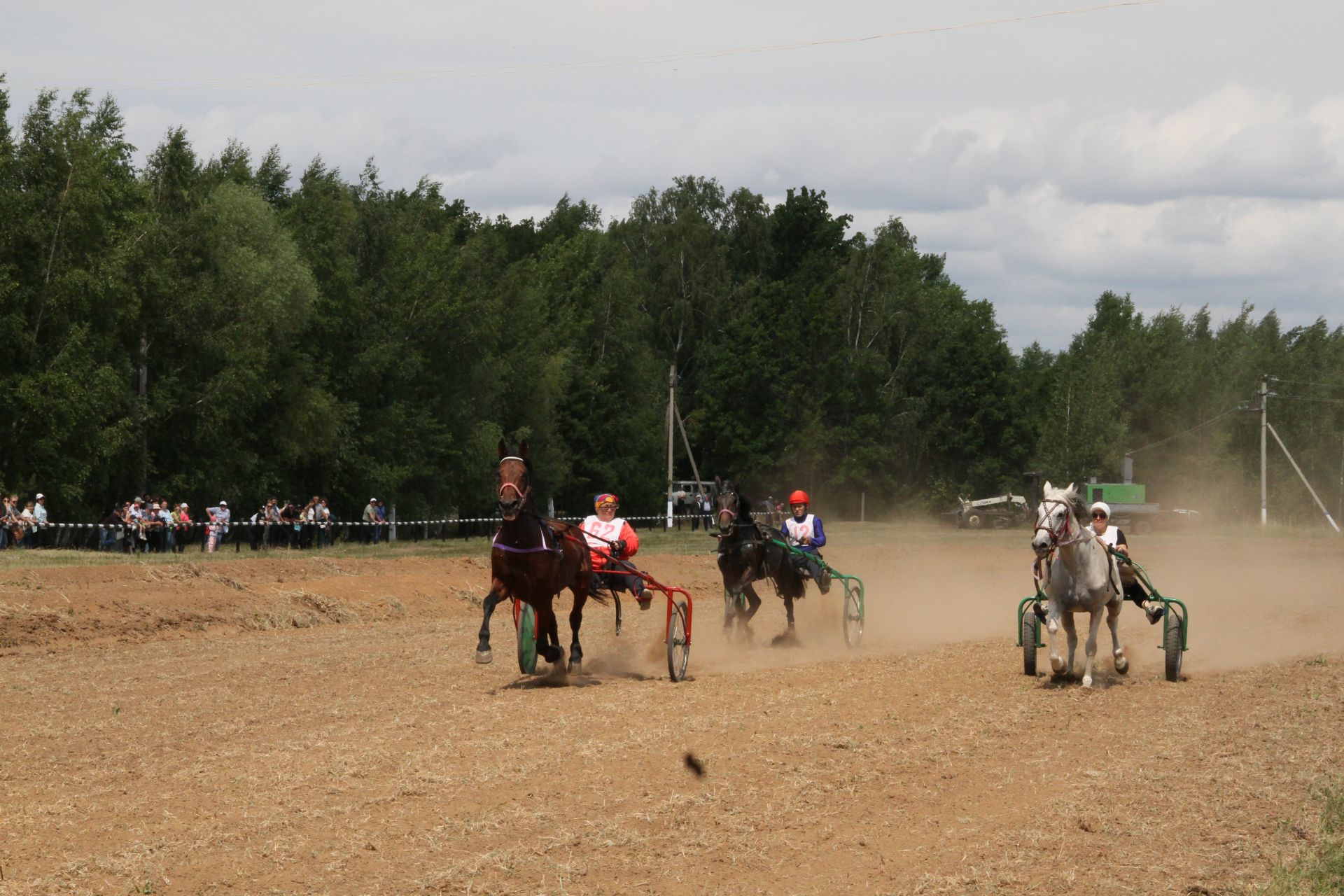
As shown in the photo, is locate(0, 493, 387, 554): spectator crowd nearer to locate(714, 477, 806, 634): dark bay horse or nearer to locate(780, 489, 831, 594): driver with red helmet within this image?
locate(780, 489, 831, 594): driver with red helmet

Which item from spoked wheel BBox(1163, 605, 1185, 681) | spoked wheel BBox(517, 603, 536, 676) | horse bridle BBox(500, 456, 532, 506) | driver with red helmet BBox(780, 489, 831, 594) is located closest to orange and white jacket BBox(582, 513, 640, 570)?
spoked wheel BBox(517, 603, 536, 676)

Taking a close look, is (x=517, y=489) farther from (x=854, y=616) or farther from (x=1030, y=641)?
(x=854, y=616)

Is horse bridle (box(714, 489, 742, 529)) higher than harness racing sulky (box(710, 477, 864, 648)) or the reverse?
higher

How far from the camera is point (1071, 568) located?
14.7 m

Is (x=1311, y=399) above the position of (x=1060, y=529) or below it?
above

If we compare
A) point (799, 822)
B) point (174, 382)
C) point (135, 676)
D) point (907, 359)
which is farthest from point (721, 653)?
point (907, 359)

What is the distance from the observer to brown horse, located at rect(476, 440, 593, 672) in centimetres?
1316

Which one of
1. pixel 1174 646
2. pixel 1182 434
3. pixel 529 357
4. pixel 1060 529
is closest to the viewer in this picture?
pixel 1060 529

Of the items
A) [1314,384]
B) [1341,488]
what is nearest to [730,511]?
[1341,488]

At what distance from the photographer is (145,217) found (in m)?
44.2

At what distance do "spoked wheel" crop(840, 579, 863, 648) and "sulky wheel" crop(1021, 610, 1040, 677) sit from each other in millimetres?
3750

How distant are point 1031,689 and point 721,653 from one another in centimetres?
469

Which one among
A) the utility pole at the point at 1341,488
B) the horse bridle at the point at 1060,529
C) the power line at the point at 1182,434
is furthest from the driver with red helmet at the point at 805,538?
the power line at the point at 1182,434

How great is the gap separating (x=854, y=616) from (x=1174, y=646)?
16.0 ft
